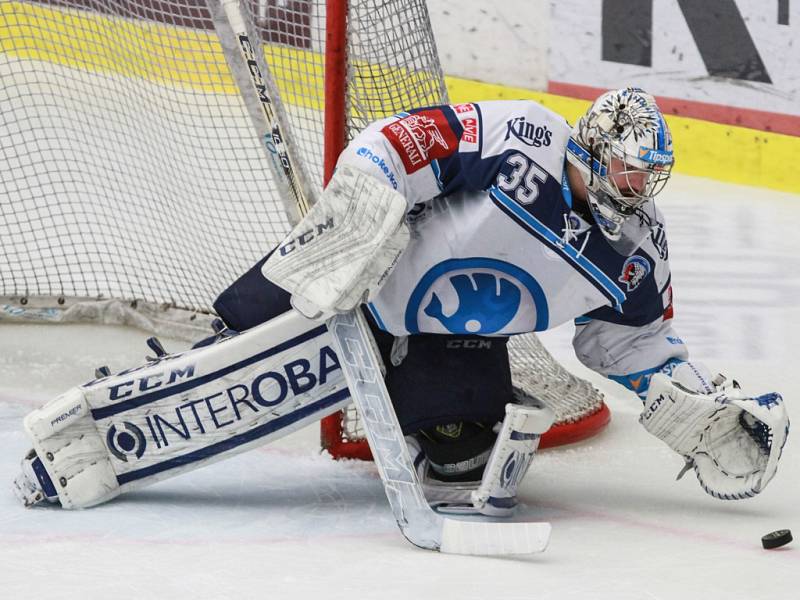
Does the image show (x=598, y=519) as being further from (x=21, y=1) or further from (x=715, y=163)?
(x=715, y=163)

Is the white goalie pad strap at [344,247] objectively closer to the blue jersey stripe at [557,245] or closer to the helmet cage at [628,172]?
the blue jersey stripe at [557,245]

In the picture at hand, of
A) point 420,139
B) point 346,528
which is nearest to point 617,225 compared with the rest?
point 420,139

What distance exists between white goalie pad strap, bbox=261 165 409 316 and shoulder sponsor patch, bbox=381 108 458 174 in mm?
92

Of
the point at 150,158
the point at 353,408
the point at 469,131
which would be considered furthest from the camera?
the point at 150,158

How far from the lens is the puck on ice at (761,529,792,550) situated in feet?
7.36

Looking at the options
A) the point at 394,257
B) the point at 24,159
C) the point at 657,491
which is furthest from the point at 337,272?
the point at 24,159

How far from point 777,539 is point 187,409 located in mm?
996

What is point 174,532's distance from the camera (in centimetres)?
231

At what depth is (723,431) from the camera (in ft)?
8.03

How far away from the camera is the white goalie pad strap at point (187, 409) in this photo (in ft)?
7.97

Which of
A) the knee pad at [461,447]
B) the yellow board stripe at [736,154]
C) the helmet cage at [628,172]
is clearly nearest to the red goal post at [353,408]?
the knee pad at [461,447]

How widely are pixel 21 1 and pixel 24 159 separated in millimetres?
438

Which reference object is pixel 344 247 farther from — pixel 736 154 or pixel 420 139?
pixel 736 154

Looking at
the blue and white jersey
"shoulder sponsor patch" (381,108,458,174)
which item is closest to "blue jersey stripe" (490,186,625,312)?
the blue and white jersey
